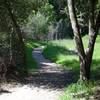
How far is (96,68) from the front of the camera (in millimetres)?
22734

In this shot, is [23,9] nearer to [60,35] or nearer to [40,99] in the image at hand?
[40,99]

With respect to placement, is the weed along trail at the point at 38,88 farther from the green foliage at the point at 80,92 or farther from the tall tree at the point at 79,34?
the tall tree at the point at 79,34

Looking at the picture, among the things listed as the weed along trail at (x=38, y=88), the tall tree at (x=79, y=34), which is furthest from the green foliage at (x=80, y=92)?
the tall tree at (x=79, y=34)

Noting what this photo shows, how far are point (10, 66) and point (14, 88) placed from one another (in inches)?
122

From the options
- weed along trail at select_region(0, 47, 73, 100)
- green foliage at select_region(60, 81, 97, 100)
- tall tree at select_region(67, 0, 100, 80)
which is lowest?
weed along trail at select_region(0, 47, 73, 100)

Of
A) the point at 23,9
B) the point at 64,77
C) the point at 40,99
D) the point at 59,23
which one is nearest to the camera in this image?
the point at 40,99

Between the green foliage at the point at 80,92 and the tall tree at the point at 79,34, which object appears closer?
the green foliage at the point at 80,92

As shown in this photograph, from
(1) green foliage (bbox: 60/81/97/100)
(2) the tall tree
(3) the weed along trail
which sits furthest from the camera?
(2) the tall tree

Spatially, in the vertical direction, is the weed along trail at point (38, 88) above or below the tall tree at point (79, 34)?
below

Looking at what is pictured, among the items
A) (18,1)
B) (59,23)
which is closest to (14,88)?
(18,1)

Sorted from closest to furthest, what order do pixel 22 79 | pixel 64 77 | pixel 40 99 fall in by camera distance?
1. pixel 40 99
2. pixel 22 79
3. pixel 64 77

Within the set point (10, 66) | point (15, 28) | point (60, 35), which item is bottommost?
point (60, 35)

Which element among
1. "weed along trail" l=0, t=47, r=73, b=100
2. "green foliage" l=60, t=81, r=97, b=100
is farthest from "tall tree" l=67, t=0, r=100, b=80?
"weed along trail" l=0, t=47, r=73, b=100

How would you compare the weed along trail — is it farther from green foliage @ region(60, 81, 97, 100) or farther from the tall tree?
the tall tree
